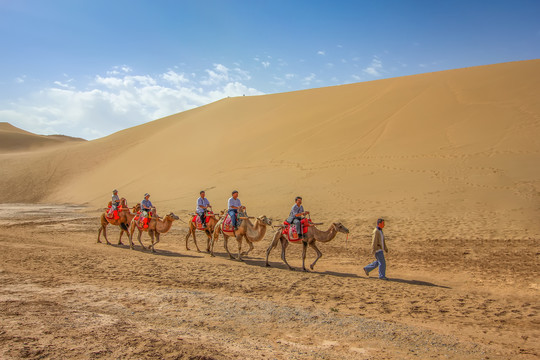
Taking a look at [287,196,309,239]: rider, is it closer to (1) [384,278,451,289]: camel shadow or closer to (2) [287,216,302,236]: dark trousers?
(2) [287,216,302,236]: dark trousers

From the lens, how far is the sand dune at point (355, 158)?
19.9 metres

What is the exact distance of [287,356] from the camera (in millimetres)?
5496

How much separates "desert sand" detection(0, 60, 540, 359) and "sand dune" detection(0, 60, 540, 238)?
0.16 meters

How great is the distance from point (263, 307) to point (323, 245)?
29.0 ft

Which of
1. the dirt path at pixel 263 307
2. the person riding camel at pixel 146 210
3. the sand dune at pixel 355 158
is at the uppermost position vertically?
the sand dune at pixel 355 158

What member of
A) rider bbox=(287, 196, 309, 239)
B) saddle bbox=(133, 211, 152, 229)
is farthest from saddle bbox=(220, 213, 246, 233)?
saddle bbox=(133, 211, 152, 229)

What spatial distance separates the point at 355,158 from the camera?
27359 millimetres

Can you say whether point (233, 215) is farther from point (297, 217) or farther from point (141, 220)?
point (141, 220)

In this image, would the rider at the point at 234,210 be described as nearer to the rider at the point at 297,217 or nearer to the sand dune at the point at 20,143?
the rider at the point at 297,217

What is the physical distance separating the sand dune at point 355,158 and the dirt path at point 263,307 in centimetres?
634

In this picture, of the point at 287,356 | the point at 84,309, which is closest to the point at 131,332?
the point at 84,309

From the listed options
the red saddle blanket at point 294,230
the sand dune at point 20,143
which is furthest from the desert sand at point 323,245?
the sand dune at point 20,143

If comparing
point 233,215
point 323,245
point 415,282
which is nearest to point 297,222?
point 233,215

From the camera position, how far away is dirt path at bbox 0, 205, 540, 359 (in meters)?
5.68
